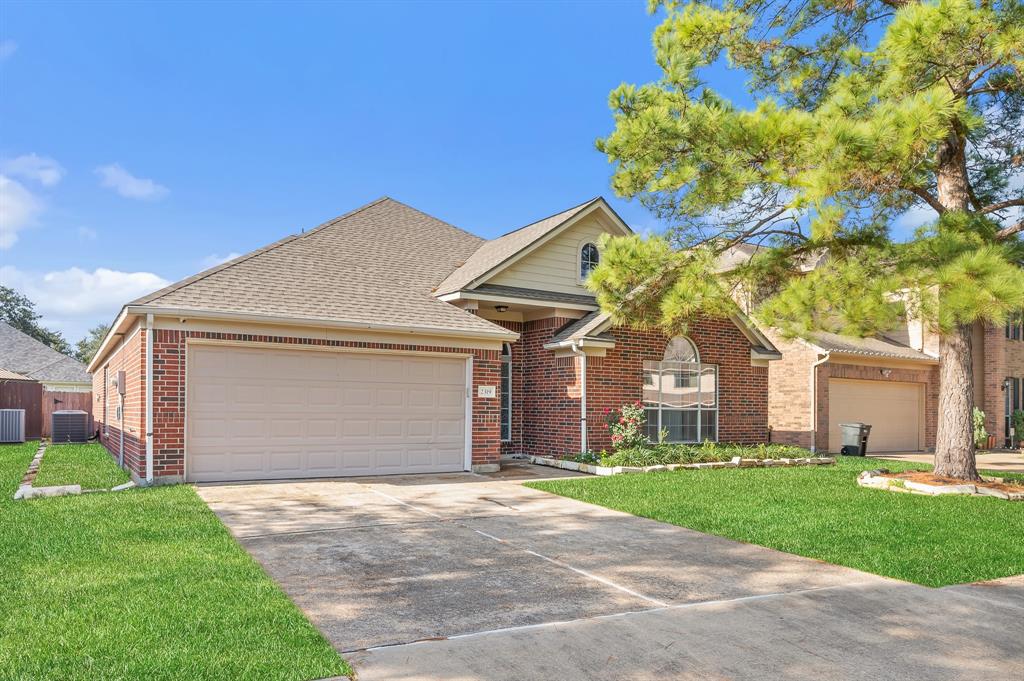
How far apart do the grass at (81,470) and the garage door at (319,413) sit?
163 centimetres

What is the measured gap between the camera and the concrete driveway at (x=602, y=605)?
439cm

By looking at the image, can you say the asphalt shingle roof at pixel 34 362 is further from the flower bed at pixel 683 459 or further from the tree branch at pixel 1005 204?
the tree branch at pixel 1005 204

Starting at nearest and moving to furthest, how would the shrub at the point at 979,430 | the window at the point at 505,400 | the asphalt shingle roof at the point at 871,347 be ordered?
the window at the point at 505,400, the asphalt shingle roof at the point at 871,347, the shrub at the point at 979,430

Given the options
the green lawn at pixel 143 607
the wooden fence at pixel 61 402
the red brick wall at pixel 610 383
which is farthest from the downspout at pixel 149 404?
the wooden fence at pixel 61 402

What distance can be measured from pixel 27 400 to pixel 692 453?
2299 centimetres

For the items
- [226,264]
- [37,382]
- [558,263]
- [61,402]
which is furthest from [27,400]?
[558,263]

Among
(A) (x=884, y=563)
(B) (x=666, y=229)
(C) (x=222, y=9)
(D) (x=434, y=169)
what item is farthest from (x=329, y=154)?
(A) (x=884, y=563)

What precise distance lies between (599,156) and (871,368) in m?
12.9

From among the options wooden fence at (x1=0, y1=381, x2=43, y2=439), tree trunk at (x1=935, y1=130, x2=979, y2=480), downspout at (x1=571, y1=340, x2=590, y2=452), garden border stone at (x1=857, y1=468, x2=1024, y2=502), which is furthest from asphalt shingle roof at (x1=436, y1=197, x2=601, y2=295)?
wooden fence at (x1=0, y1=381, x2=43, y2=439)

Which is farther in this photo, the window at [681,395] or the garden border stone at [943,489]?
the window at [681,395]

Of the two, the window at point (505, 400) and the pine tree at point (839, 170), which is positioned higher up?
the pine tree at point (839, 170)

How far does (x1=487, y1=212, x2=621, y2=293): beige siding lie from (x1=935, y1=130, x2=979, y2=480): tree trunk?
671 centimetres

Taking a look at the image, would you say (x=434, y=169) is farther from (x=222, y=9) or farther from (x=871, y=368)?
(x=871, y=368)

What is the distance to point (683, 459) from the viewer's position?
14.8 m
